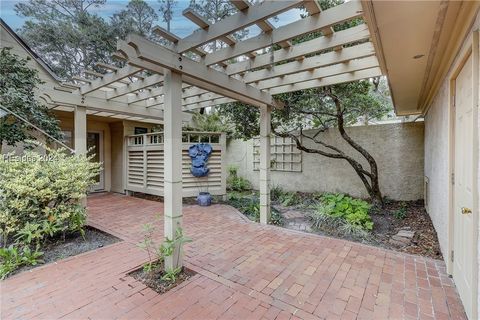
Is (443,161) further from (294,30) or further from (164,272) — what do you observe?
(164,272)

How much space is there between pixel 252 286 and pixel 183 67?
8.41 ft

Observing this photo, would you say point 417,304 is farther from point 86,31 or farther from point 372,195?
point 86,31

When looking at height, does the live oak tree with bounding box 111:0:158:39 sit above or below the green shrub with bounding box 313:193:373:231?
above

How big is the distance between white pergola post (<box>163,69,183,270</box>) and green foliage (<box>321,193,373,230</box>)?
321cm

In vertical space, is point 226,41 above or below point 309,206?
above

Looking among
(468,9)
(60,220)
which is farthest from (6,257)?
(468,9)

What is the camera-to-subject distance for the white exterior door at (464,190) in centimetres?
194

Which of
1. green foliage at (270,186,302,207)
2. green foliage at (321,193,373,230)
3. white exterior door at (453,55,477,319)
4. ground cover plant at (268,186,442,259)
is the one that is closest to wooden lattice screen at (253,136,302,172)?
Answer: green foliage at (270,186,302,207)

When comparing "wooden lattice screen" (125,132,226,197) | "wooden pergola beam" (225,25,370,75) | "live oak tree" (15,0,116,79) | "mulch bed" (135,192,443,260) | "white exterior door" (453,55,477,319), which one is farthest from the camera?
"live oak tree" (15,0,116,79)

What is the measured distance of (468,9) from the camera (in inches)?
71.7

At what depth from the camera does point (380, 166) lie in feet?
20.6

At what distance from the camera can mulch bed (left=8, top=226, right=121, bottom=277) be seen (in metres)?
3.17

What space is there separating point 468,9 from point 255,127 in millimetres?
4874

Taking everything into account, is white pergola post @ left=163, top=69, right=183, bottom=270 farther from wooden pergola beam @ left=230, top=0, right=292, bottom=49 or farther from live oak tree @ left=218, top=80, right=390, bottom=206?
live oak tree @ left=218, top=80, right=390, bottom=206
